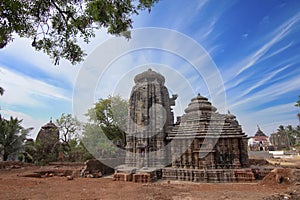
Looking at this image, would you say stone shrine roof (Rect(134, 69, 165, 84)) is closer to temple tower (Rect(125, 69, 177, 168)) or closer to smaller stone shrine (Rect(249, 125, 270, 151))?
temple tower (Rect(125, 69, 177, 168))

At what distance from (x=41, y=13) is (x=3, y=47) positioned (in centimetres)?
160

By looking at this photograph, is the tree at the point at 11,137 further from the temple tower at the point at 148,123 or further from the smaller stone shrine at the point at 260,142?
the smaller stone shrine at the point at 260,142

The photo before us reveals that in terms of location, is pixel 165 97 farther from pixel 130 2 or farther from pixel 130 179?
pixel 130 2

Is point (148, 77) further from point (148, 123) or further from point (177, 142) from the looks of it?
point (177, 142)

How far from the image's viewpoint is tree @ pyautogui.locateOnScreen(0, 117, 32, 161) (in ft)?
76.5

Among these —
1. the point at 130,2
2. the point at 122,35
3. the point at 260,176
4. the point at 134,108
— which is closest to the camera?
the point at 130,2

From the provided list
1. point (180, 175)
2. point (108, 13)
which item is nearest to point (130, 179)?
point (180, 175)

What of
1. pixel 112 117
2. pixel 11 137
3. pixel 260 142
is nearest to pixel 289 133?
pixel 260 142

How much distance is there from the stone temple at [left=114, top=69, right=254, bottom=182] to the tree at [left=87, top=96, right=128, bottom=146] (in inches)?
399

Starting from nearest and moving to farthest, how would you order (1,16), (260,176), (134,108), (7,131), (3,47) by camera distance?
(1,16)
(3,47)
(260,176)
(134,108)
(7,131)

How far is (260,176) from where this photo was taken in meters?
14.2

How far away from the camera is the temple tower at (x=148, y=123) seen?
A: 1796 cm

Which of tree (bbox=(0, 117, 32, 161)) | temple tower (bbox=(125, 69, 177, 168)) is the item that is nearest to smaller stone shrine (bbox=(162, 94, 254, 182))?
temple tower (bbox=(125, 69, 177, 168))

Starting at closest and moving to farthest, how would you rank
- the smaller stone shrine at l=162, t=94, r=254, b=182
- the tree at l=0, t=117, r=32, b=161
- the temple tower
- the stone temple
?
1. the smaller stone shrine at l=162, t=94, r=254, b=182
2. the stone temple
3. the temple tower
4. the tree at l=0, t=117, r=32, b=161
